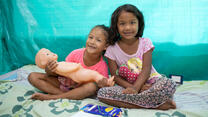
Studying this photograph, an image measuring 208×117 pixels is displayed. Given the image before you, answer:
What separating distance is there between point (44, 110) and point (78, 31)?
91 cm

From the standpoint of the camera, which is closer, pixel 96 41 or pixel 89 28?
pixel 96 41

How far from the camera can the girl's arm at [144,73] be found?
112 cm

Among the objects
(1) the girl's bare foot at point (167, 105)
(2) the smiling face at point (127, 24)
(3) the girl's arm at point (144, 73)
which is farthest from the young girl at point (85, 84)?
(1) the girl's bare foot at point (167, 105)

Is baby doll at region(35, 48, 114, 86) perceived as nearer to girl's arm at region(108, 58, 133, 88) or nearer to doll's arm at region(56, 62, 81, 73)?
doll's arm at region(56, 62, 81, 73)

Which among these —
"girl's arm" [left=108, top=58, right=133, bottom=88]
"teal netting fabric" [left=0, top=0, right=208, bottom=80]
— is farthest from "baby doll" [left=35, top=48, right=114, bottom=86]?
"teal netting fabric" [left=0, top=0, right=208, bottom=80]

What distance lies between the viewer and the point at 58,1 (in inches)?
66.2

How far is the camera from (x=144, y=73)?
3.84ft

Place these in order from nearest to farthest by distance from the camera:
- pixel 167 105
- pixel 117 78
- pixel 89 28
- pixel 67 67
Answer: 1. pixel 167 105
2. pixel 67 67
3. pixel 117 78
4. pixel 89 28

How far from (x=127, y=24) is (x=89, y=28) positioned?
567mm

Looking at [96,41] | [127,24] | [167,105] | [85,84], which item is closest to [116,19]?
[127,24]

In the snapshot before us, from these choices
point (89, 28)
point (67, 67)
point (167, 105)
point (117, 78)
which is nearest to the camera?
point (167, 105)

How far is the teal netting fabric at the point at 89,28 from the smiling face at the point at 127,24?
1.28 ft

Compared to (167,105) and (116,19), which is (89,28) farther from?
(167,105)

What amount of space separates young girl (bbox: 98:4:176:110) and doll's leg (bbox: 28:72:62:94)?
0.36m
